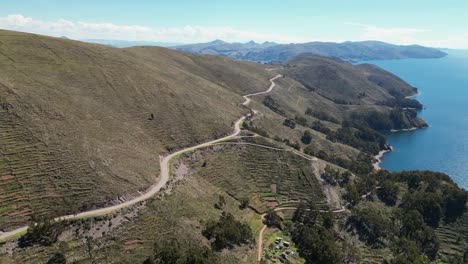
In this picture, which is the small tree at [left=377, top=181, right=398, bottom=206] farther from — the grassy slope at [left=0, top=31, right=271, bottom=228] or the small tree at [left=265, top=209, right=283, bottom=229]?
the grassy slope at [left=0, top=31, right=271, bottom=228]

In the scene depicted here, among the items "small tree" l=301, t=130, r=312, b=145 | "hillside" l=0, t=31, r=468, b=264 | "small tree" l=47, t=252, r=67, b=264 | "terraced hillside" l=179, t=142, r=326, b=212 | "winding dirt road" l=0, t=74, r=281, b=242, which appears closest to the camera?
"small tree" l=47, t=252, r=67, b=264

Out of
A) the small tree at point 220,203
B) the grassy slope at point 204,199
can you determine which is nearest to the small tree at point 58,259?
the grassy slope at point 204,199

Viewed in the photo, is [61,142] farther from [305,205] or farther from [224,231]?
[305,205]

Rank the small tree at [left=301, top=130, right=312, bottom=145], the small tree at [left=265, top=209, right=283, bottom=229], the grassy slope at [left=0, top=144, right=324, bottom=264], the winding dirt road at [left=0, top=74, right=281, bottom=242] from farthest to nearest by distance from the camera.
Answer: the small tree at [left=301, top=130, right=312, bottom=145], the small tree at [left=265, top=209, right=283, bottom=229], the grassy slope at [left=0, top=144, right=324, bottom=264], the winding dirt road at [left=0, top=74, right=281, bottom=242]

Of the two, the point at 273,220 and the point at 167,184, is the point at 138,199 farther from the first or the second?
the point at 273,220

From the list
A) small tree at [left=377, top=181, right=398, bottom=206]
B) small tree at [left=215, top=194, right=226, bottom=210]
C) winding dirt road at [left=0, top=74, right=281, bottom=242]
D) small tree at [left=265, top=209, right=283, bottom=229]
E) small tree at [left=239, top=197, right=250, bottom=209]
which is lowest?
small tree at [left=377, top=181, right=398, bottom=206]

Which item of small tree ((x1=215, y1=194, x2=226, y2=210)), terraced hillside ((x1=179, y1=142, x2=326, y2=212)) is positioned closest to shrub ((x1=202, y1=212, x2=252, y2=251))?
small tree ((x1=215, y1=194, x2=226, y2=210))

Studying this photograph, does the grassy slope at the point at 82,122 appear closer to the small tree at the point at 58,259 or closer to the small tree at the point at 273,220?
the small tree at the point at 58,259

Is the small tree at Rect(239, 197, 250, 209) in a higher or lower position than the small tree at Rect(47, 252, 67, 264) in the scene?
lower

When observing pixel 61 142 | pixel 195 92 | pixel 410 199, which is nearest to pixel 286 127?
pixel 195 92
